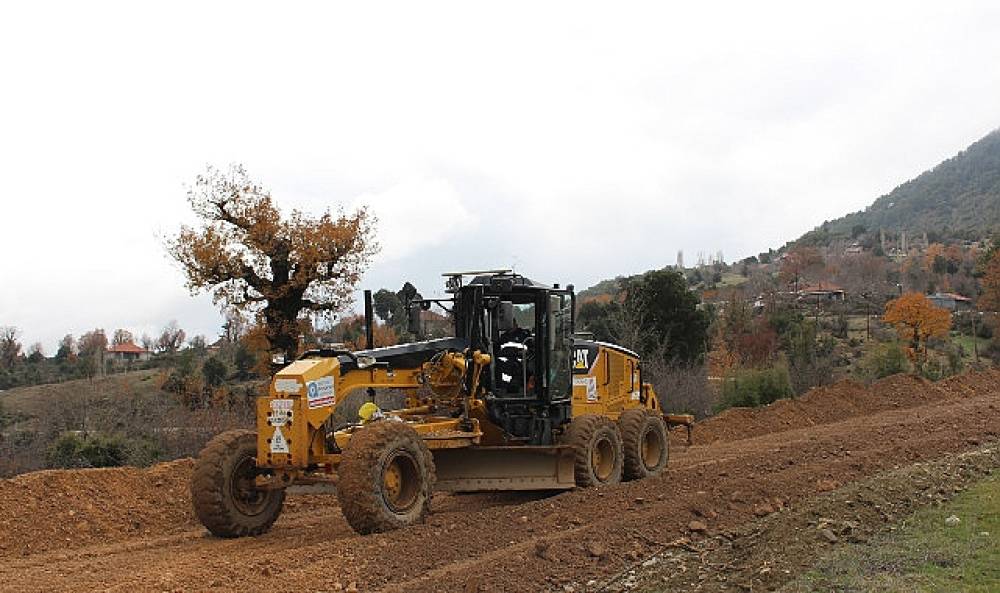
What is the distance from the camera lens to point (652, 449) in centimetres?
1486

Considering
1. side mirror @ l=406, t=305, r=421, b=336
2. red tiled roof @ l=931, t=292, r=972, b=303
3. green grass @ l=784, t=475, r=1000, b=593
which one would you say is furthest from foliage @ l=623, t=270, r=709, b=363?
red tiled roof @ l=931, t=292, r=972, b=303

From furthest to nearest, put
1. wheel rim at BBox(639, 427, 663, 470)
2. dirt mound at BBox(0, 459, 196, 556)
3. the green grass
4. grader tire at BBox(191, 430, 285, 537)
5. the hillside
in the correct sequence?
the hillside, wheel rim at BBox(639, 427, 663, 470), dirt mound at BBox(0, 459, 196, 556), grader tire at BBox(191, 430, 285, 537), the green grass

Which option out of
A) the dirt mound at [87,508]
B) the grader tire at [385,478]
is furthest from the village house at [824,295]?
the grader tire at [385,478]

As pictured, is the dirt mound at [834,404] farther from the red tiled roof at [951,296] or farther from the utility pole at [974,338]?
the red tiled roof at [951,296]

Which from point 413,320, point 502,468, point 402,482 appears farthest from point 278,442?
point 502,468

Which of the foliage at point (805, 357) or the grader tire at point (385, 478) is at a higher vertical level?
the foliage at point (805, 357)

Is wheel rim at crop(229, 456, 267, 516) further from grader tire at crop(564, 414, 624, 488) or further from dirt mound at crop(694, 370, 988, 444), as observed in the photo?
dirt mound at crop(694, 370, 988, 444)

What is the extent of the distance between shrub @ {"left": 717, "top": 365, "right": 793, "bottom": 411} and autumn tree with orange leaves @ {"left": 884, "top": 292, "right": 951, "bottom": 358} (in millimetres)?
22208

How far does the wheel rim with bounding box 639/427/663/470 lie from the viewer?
1476 cm

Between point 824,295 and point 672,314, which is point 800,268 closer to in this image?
point 824,295

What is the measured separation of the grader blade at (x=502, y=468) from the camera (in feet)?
38.1

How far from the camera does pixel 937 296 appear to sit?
80.4m

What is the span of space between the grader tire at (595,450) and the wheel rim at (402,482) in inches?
120

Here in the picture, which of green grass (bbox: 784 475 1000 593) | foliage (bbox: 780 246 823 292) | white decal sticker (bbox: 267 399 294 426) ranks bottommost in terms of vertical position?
green grass (bbox: 784 475 1000 593)
